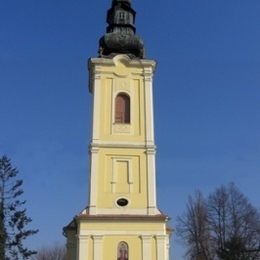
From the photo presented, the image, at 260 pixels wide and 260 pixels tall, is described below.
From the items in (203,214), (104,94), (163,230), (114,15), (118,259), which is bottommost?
(118,259)

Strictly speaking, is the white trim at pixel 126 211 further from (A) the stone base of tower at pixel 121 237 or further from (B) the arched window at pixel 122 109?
(B) the arched window at pixel 122 109

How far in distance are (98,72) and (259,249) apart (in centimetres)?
1682

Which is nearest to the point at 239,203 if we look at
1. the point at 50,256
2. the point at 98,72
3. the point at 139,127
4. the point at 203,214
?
the point at 203,214

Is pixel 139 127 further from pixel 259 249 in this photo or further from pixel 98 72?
pixel 259 249

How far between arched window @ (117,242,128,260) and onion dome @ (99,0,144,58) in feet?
31.7

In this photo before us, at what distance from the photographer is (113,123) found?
22.5 meters

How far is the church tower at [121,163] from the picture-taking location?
19.9 meters

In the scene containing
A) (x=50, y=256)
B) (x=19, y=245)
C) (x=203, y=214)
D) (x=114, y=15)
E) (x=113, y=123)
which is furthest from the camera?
(x=50, y=256)

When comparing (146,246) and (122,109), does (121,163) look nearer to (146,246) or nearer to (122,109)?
(122,109)

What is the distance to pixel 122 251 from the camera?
19.9 metres

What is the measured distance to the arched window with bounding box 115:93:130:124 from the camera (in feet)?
74.7

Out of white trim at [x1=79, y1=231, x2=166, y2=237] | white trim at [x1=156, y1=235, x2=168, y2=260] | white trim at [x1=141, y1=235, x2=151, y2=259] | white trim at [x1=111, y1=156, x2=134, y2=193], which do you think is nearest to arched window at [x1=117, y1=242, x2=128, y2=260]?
white trim at [x1=79, y1=231, x2=166, y2=237]

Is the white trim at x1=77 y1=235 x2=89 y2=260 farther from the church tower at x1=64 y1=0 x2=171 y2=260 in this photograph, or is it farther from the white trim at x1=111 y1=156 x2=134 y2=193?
the white trim at x1=111 y1=156 x2=134 y2=193

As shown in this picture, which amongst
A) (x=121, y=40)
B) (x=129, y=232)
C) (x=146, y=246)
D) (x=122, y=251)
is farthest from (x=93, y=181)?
(x=121, y=40)
